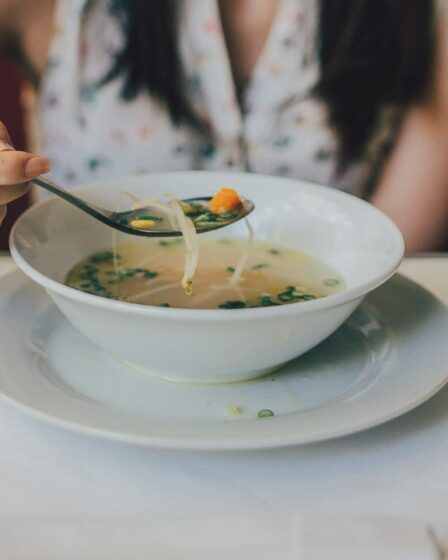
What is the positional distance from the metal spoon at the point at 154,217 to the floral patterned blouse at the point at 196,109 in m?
0.72

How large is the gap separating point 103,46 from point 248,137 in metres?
0.41

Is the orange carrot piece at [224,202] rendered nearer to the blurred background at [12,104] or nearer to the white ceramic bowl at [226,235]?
the white ceramic bowl at [226,235]

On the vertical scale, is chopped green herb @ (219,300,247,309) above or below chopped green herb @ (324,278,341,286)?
above

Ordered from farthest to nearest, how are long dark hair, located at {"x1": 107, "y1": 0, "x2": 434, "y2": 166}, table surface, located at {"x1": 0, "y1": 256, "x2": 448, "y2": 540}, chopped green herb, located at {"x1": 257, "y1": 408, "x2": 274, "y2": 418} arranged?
long dark hair, located at {"x1": 107, "y1": 0, "x2": 434, "y2": 166} → chopped green herb, located at {"x1": 257, "y1": 408, "x2": 274, "y2": 418} → table surface, located at {"x1": 0, "y1": 256, "x2": 448, "y2": 540}

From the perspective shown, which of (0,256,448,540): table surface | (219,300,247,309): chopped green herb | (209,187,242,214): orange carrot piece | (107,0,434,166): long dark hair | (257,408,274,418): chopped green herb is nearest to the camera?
(0,256,448,540): table surface

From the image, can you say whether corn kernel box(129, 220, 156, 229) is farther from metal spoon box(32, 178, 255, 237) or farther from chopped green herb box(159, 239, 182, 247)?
chopped green herb box(159, 239, 182, 247)

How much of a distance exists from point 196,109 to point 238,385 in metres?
1.10

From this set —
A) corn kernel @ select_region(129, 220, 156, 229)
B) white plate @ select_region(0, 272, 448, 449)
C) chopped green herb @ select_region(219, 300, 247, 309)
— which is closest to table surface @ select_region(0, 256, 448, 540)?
white plate @ select_region(0, 272, 448, 449)

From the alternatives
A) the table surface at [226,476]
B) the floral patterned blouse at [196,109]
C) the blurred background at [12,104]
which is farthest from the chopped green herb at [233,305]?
the blurred background at [12,104]

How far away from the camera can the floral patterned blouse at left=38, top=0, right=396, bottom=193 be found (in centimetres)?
172

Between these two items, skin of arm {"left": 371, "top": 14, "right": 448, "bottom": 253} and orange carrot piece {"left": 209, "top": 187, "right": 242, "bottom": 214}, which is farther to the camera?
skin of arm {"left": 371, "top": 14, "right": 448, "bottom": 253}

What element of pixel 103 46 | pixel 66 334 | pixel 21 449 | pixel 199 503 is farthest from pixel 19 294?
pixel 103 46

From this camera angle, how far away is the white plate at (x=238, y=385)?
658 millimetres

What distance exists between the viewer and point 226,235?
45.4 inches
